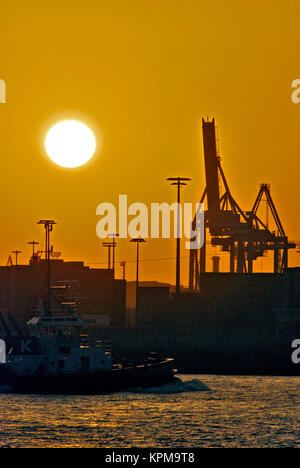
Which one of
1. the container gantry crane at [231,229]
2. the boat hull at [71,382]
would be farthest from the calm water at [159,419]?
the container gantry crane at [231,229]

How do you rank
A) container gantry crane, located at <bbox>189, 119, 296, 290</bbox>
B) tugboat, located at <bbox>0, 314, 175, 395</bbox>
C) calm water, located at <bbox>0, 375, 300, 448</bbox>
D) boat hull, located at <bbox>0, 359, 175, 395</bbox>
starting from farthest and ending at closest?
container gantry crane, located at <bbox>189, 119, 296, 290</bbox> < tugboat, located at <bbox>0, 314, 175, 395</bbox> < boat hull, located at <bbox>0, 359, 175, 395</bbox> < calm water, located at <bbox>0, 375, 300, 448</bbox>

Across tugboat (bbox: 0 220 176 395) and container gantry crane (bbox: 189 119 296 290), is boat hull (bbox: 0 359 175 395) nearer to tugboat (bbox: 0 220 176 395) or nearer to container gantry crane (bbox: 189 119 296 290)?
tugboat (bbox: 0 220 176 395)

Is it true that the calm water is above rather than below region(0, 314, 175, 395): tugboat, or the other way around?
below

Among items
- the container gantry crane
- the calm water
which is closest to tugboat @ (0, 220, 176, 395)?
the calm water

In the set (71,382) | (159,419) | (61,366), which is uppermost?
(61,366)

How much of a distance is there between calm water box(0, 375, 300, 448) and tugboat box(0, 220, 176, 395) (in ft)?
4.77

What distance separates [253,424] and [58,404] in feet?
48.7

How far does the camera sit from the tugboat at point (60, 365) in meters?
83.3

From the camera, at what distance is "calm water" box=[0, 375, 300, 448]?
62500mm

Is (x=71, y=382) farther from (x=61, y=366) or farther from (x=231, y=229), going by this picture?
(x=231, y=229)

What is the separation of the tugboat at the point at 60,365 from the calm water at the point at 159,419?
4.77 ft

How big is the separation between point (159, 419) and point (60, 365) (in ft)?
53.6

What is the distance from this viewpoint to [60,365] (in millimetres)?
85000

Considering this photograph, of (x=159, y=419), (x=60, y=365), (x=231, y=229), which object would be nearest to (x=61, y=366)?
(x=60, y=365)
